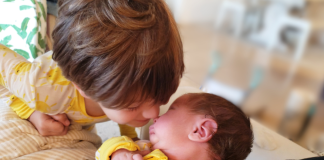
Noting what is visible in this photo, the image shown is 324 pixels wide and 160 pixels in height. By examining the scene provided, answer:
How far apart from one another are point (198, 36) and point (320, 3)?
88 cm

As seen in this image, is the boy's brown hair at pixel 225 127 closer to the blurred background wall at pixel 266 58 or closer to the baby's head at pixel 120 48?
the baby's head at pixel 120 48

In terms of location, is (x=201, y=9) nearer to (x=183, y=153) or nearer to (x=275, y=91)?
(x=275, y=91)

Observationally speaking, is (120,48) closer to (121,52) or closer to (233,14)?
(121,52)

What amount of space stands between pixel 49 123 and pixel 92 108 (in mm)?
130

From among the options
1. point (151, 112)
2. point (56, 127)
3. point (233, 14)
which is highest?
point (233, 14)

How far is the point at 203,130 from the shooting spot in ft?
2.22

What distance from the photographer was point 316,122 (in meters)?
1.37

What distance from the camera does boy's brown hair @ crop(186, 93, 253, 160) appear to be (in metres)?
0.68

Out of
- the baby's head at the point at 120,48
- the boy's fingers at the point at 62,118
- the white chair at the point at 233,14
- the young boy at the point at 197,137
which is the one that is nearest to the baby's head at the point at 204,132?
the young boy at the point at 197,137

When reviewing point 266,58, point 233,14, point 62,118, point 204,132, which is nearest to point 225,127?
point 204,132

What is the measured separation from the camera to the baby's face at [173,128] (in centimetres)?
69

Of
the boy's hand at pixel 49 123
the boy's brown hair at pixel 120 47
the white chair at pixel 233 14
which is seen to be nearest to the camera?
the boy's brown hair at pixel 120 47

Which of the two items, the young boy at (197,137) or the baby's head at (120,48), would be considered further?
the young boy at (197,137)

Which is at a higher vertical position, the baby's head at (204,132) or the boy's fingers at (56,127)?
the baby's head at (204,132)
